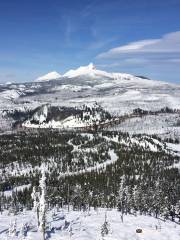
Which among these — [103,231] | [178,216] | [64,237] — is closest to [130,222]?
[103,231]

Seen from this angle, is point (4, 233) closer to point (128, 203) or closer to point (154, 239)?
point (154, 239)

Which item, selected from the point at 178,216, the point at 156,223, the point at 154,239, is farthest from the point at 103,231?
the point at 178,216

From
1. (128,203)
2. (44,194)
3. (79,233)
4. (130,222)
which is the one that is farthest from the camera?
(128,203)

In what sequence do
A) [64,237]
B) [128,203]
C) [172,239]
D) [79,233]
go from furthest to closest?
[128,203] < [172,239] < [79,233] < [64,237]

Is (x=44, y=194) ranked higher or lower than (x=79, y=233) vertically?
higher

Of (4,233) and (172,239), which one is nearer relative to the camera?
(4,233)

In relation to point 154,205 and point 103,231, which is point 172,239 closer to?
point 103,231

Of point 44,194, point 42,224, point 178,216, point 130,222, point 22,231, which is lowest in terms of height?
point 178,216
